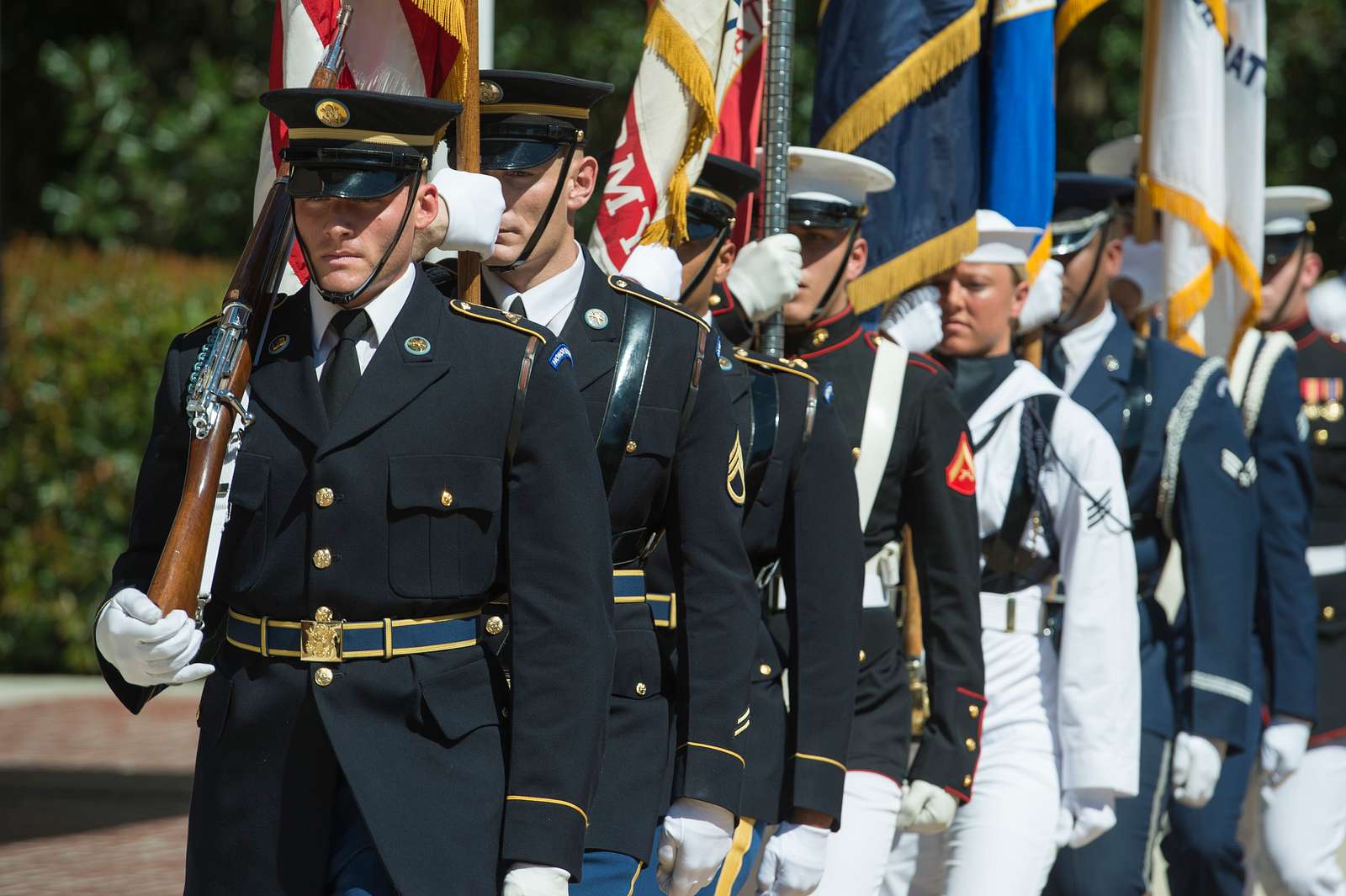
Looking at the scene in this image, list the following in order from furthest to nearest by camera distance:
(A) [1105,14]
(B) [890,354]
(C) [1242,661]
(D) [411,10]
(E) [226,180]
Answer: (E) [226,180], (A) [1105,14], (C) [1242,661], (B) [890,354], (D) [411,10]

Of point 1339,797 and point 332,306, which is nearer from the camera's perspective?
point 332,306

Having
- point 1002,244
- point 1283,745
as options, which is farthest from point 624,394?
point 1283,745

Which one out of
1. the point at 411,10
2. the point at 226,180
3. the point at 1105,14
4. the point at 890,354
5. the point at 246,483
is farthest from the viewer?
the point at 226,180

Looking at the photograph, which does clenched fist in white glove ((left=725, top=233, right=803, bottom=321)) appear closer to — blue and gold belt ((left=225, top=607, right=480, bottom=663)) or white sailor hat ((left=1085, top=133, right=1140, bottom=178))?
blue and gold belt ((left=225, top=607, right=480, bottom=663))

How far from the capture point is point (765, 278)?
474cm

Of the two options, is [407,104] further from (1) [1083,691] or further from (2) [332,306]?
(1) [1083,691]

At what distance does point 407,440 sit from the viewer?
3.08 metres

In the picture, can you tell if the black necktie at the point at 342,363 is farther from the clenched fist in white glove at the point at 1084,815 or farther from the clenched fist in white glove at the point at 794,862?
the clenched fist in white glove at the point at 1084,815

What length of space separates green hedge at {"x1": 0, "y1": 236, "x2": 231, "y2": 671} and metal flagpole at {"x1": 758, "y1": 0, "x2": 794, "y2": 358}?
691 cm

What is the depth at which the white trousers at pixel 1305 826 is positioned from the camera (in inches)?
255

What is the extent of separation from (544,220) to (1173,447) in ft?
9.37

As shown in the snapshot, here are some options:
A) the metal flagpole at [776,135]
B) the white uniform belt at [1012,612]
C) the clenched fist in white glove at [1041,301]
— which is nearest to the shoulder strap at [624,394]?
→ the metal flagpole at [776,135]

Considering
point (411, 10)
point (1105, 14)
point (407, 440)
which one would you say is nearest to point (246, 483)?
point (407, 440)

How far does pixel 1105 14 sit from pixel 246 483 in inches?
493
